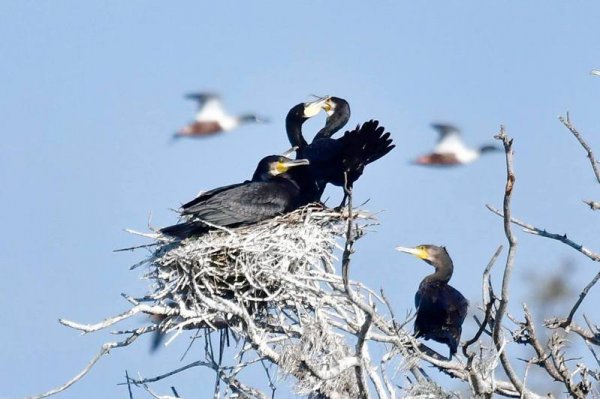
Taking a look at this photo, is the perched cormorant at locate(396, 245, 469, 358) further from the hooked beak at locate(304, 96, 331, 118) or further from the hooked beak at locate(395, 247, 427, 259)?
the hooked beak at locate(304, 96, 331, 118)

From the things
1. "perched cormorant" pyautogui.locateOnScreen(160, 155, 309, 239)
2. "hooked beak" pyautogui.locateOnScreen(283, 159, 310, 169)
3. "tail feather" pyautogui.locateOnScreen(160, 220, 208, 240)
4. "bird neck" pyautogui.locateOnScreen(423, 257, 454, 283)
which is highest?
"hooked beak" pyautogui.locateOnScreen(283, 159, 310, 169)

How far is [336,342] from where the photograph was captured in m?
8.34

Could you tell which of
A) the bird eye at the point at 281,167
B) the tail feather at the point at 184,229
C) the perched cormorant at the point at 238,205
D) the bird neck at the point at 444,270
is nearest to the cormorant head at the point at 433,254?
the bird neck at the point at 444,270

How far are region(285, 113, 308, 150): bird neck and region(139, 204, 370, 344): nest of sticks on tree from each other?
6.05 feet

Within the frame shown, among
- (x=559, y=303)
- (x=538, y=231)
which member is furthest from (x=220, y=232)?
(x=559, y=303)

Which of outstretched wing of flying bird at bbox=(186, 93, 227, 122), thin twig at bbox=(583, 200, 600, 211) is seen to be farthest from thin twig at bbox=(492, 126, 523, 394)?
outstretched wing of flying bird at bbox=(186, 93, 227, 122)

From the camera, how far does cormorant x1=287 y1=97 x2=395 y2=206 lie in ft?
29.8

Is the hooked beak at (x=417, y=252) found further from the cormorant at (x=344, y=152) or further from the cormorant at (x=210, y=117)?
the cormorant at (x=210, y=117)

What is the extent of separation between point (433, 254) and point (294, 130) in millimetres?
2090

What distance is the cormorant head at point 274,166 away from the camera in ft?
33.1

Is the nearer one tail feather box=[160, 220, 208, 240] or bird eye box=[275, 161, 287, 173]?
tail feather box=[160, 220, 208, 240]

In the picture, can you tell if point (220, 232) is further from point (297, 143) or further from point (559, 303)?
point (559, 303)

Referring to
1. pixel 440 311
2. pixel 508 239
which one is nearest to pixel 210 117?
pixel 440 311

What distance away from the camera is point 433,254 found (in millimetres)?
9594
